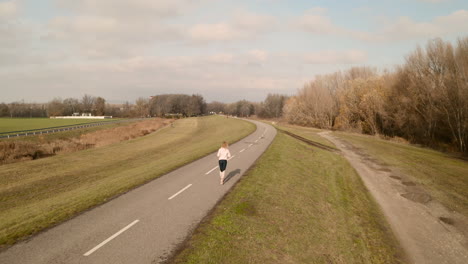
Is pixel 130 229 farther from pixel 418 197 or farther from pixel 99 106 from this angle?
pixel 99 106

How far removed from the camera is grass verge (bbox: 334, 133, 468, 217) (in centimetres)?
1321

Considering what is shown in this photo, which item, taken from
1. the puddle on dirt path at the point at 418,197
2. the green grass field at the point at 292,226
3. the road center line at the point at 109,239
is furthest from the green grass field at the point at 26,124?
the puddle on dirt path at the point at 418,197

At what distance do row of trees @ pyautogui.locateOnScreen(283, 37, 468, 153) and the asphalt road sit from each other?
3167cm

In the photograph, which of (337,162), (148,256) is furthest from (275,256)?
(337,162)

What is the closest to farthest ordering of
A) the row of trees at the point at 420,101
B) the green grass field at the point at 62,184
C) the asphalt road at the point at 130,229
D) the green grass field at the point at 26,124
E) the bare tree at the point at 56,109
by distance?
the asphalt road at the point at 130,229 → the green grass field at the point at 62,184 → the row of trees at the point at 420,101 → the green grass field at the point at 26,124 → the bare tree at the point at 56,109

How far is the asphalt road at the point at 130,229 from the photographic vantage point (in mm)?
6062

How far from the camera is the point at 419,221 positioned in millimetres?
10312

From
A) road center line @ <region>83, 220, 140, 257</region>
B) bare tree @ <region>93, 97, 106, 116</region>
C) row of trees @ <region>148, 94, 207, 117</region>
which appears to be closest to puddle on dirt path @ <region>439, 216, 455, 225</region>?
road center line @ <region>83, 220, 140, 257</region>

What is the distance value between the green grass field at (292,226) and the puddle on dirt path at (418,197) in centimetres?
227

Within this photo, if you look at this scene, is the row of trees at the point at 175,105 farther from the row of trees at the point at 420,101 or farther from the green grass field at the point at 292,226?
the green grass field at the point at 292,226

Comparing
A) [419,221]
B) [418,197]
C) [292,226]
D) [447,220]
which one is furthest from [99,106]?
[447,220]

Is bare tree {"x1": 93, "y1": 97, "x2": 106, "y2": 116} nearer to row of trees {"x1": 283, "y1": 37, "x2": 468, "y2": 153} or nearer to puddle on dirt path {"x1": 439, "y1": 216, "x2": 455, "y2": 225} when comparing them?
row of trees {"x1": 283, "y1": 37, "x2": 468, "y2": 153}

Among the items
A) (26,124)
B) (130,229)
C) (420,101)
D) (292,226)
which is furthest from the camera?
(26,124)

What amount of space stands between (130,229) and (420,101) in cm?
4055
